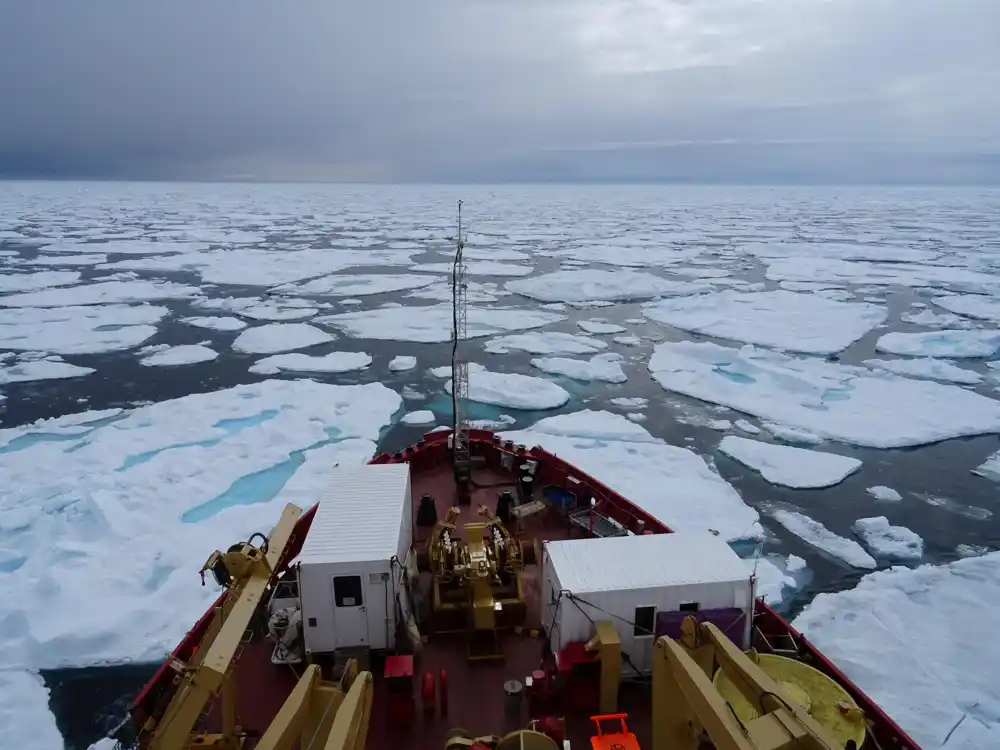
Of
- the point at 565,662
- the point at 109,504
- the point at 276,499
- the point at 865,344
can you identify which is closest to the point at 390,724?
the point at 565,662

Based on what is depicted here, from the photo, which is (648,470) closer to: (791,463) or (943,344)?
(791,463)

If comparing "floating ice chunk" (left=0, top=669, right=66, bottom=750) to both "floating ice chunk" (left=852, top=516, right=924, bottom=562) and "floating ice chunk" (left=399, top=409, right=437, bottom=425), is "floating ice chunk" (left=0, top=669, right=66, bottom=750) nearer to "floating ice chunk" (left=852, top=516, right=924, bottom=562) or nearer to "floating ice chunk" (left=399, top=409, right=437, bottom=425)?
"floating ice chunk" (left=399, top=409, right=437, bottom=425)

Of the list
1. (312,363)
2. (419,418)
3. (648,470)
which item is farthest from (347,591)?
(312,363)

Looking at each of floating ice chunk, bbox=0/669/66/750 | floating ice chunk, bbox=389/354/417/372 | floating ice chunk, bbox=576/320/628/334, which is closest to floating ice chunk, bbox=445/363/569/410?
floating ice chunk, bbox=389/354/417/372

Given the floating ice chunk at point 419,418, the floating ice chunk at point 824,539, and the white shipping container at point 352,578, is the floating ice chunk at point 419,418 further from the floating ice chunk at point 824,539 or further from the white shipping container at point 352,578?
the white shipping container at point 352,578

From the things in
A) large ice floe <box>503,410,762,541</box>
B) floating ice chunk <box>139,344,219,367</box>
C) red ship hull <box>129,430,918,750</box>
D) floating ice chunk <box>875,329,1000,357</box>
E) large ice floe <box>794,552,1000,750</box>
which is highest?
red ship hull <box>129,430,918,750</box>
